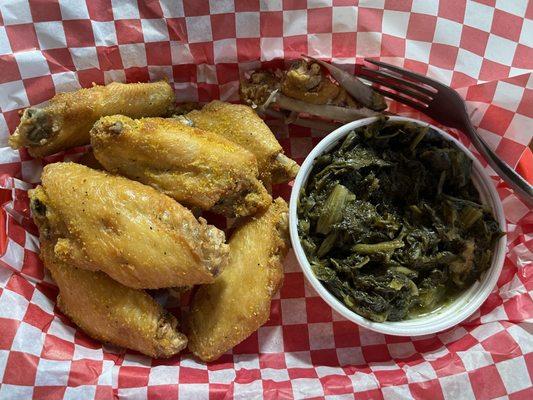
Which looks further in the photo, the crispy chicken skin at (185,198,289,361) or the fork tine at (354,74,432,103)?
the fork tine at (354,74,432,103)

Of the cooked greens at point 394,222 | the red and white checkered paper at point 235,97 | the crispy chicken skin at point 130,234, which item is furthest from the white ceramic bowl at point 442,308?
the crispy chicken skin at point 130,234

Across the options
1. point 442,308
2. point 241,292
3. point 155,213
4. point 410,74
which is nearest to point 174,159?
point 155,213

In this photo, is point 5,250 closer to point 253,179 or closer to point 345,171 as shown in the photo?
point 253,179

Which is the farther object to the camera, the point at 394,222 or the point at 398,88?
the point at 398,88

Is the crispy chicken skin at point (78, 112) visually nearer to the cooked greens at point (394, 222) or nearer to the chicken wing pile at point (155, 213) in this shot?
the chicken wing pile at point (155, 213)

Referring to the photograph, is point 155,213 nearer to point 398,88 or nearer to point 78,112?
point 78,112

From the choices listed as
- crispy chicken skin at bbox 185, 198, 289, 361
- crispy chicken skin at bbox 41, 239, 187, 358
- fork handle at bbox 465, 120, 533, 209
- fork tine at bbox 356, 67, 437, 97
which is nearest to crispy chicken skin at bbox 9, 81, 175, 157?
crispy chicken skin at bbox 41, 239, 187, 358

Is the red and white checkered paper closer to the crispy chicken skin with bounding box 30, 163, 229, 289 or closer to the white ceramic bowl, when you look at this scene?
the white ceramic bowl
